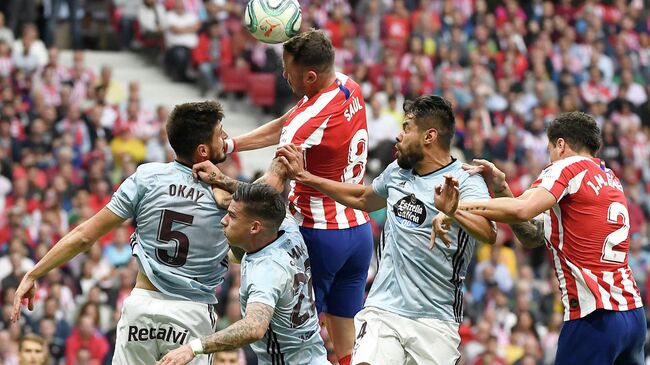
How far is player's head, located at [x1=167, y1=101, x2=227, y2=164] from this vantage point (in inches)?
362

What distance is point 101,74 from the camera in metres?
22.0

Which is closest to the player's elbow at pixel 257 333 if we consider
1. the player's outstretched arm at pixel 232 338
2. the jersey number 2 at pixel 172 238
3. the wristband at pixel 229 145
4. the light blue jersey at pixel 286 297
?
the player's outstretched arm at pixel 232 338

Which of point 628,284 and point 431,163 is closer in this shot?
point 431,163

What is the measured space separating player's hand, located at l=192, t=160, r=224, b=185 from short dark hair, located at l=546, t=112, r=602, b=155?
2422 millimetres

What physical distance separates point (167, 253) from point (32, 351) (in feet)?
11.7

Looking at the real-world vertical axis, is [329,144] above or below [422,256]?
above

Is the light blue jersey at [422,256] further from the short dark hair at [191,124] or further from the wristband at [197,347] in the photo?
the wristband at [197,347]

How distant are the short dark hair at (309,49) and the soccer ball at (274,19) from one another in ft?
0.27

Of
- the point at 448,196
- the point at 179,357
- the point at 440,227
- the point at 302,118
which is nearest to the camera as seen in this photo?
the point at 179,357

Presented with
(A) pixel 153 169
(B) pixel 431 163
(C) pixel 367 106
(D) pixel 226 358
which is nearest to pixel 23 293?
(A) pixel 153 169

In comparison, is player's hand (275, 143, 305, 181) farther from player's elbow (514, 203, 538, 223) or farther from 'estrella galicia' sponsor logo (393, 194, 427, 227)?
player's elbow (514, 203, 538, 223)

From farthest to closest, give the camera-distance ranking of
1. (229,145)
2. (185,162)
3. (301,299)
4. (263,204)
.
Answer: (229,145), (185,162), (301,299), (263,204)

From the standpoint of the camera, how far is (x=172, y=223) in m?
9.16

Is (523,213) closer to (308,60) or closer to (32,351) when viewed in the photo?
(308,60)
